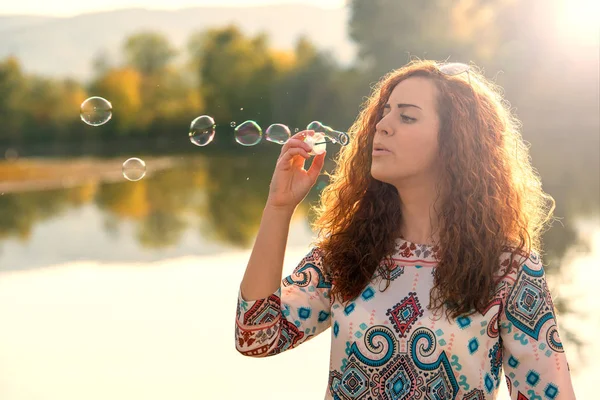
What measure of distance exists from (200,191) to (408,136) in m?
23.6

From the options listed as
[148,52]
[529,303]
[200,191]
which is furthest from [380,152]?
[148,52]

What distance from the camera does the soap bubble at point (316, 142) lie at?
286 cm

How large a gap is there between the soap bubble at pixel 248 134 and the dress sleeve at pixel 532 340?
2.30m

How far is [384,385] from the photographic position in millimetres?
2645

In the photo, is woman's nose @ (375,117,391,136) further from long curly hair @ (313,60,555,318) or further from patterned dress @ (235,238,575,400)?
patterned dress @ (235,238,575,400)

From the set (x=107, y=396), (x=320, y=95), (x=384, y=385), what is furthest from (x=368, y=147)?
(x=320, y=95)

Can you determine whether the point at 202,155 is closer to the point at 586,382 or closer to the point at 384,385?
the point at 586,382

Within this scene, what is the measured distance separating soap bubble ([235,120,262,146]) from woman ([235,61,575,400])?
1.77 meters

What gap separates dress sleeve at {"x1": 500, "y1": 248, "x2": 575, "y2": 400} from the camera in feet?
8.34

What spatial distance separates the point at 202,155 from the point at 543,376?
1862 inches

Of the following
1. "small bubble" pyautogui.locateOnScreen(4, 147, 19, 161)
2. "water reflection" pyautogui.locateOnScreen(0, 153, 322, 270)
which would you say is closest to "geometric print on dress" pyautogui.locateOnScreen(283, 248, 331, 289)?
"water reflection" pyautogui.locateOnScreen(0, 153, 322, 270)

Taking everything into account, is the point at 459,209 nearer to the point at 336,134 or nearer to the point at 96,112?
the point at 336,134

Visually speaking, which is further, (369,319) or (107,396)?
(107,396)

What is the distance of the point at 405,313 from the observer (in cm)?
266
